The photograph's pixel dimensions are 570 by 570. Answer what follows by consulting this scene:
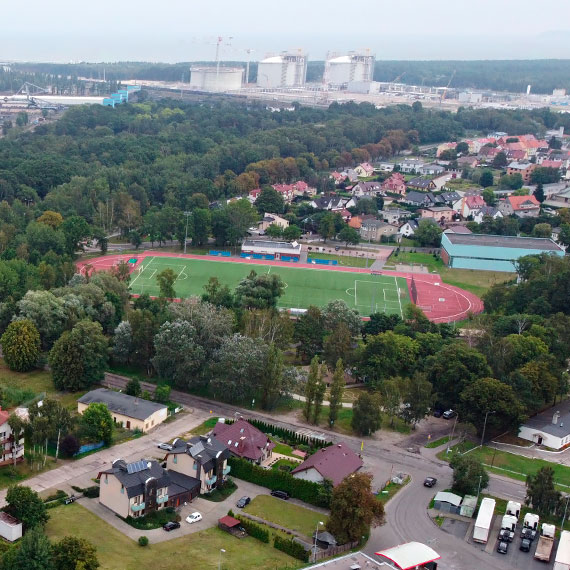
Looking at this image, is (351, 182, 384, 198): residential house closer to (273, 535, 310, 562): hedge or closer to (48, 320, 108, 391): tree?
(48, 320, 108, 391): tree

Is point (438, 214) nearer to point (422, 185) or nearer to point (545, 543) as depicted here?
point (422, 185)

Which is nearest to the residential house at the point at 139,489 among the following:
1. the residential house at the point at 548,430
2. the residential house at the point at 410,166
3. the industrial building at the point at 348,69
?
the residential house at the point at 548,430

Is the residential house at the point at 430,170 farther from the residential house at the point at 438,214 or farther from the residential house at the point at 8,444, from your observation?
the residential house at the point at 8,444

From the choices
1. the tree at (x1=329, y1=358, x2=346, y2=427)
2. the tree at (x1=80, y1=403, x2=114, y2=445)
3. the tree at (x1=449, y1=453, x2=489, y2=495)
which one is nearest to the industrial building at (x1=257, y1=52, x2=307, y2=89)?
the tree at (x1=329, y1=358, x2=346, y2=427)

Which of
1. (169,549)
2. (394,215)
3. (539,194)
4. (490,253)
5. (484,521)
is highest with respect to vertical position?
(539,194)

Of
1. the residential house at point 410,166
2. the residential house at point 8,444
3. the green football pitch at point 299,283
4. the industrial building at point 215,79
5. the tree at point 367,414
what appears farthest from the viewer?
the industrial building at point 215,79

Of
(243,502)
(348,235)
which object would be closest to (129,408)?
(243,502)
